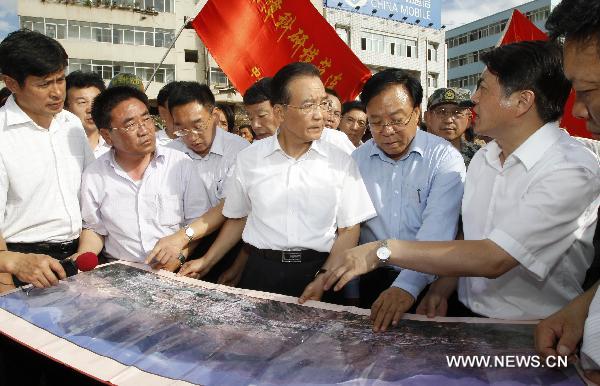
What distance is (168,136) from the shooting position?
471cm

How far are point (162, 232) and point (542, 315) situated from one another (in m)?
2.00

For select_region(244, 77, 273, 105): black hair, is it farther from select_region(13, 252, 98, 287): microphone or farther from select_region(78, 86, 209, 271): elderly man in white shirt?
select_region(13, 252, 98, 287): microphone

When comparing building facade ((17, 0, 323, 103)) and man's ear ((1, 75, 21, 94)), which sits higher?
building facade ((17, 0, 323, 103))

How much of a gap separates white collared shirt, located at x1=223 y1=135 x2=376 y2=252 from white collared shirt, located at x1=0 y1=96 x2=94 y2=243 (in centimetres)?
109

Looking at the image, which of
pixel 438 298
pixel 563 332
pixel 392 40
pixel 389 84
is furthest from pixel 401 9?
pixel 563 332

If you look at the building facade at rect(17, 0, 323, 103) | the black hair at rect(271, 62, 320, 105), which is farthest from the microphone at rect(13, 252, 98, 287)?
the building facade at rect(17, 0, 323, 103)

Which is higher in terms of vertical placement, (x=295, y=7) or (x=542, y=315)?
(x=295, y=7)

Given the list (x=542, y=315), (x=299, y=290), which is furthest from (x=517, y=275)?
(x=299, y=290)

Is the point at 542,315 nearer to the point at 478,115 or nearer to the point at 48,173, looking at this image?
the point at 478,115

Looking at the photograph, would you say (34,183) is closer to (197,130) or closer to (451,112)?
(197,130)

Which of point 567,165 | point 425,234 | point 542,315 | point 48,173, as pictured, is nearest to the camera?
point 567,165

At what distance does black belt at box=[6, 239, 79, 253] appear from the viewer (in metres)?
2.54

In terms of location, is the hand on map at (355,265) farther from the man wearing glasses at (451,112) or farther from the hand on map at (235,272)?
the man wearing glasses at (451,112)

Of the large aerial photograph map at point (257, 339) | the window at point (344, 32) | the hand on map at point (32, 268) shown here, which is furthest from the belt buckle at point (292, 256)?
the window at point (344, 32)
